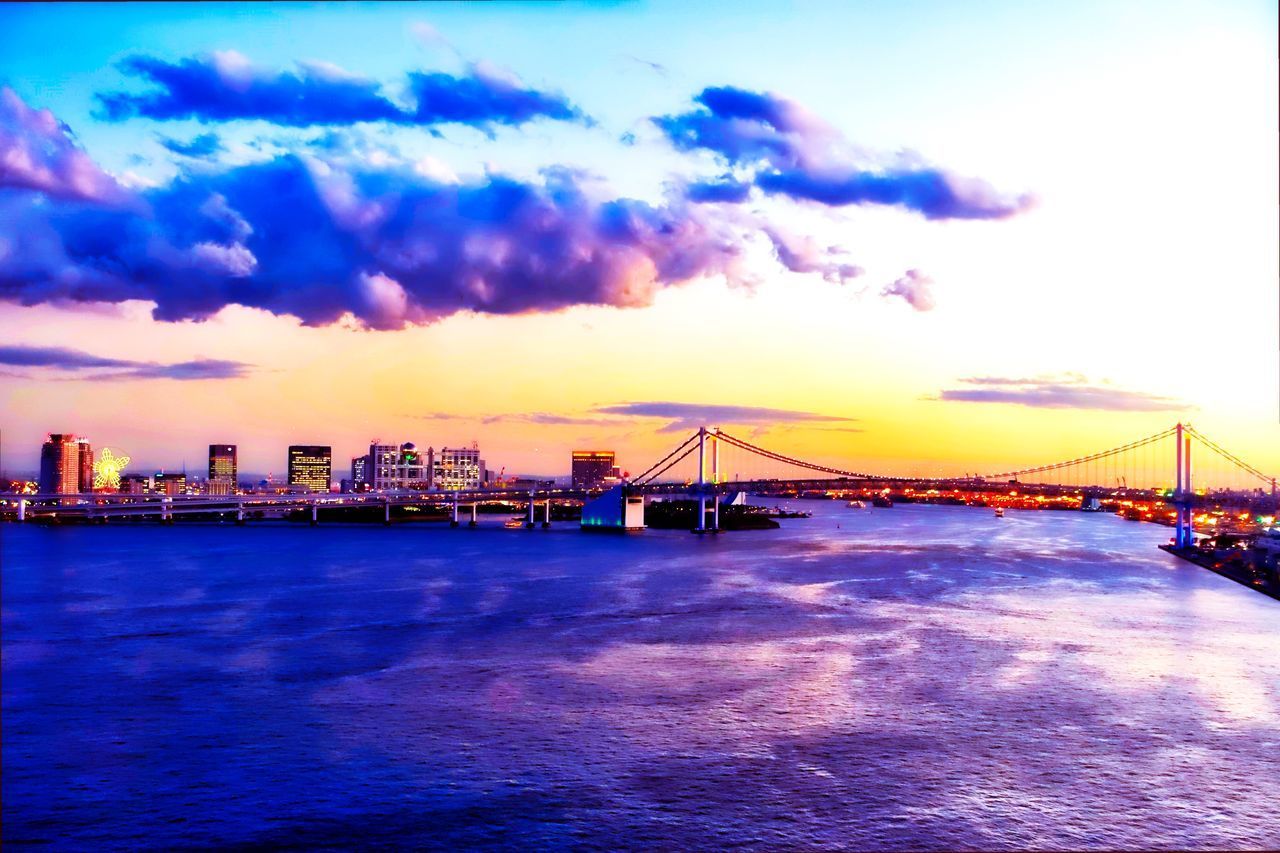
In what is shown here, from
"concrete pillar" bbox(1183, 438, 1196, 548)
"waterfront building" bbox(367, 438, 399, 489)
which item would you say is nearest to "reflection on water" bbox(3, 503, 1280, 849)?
"concrete pillar" bbox(1183, 438, 1196, 548)

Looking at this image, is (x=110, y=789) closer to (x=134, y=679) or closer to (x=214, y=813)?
(x=214, y=813)

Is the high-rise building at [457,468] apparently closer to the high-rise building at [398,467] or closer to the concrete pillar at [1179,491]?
the high-rise building at [398,467]

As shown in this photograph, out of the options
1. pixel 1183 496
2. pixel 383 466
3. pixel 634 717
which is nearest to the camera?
pixel 634 717

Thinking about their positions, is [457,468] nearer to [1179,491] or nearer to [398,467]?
[398,467]

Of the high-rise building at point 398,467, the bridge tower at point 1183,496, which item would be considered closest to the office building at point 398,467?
the high-rise building at point 398,467

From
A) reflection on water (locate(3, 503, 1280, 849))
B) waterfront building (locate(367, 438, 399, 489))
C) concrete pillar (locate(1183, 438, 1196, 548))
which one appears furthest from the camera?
waterfront building (locate(367, 438, 399, 489))

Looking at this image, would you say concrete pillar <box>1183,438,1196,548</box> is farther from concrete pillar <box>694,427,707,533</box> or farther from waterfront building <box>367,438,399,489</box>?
waterfront building <box>367,438,399,489</box>

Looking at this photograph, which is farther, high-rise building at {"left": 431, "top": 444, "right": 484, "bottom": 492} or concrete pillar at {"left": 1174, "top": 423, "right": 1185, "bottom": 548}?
high-rise building at {"left": 431, "top": 444, "right": 484, "bottom": 492}

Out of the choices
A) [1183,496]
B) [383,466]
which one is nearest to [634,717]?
[1183,496]

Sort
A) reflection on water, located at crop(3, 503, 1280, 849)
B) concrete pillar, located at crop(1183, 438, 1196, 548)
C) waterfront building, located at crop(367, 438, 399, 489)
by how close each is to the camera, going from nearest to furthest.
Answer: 1. reflection on water, located at crop(3, 503, 1280, 849)
2. concrete pillar, located at crop(1183, 438, 1196, 548)
3. waterfront building, located at crop(367, 438, 399, 489)
